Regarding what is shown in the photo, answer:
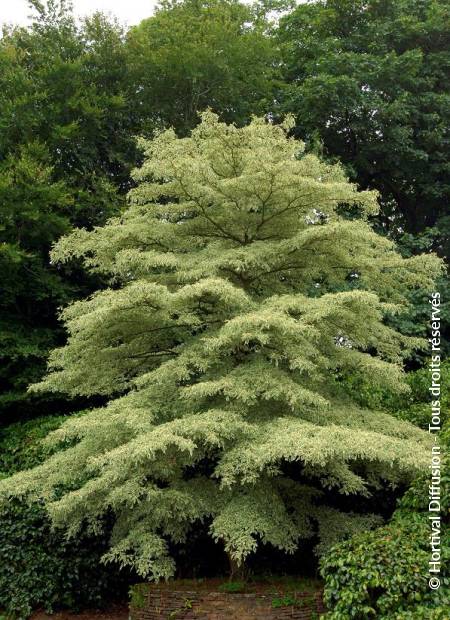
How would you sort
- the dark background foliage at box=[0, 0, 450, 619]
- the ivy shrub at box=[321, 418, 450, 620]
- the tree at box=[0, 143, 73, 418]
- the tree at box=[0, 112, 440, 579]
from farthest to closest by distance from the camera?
the dark background foliage at box=[0, 0, 450, 619], the tree at box=[0, 143, 73, 418], the tree at box=[0, 112, 440, 579], the ivy shrub at box=[321, 418, 450, 620]

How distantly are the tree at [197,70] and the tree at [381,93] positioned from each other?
0.93 metres

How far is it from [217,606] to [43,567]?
2.68 metres

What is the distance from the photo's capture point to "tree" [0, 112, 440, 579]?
554 cm

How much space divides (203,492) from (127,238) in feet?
10.1

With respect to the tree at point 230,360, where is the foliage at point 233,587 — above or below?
below

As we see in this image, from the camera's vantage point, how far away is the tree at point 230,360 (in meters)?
5.54

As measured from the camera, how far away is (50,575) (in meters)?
7.55

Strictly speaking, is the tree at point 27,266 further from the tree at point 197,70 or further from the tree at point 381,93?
the tree at point 381,93

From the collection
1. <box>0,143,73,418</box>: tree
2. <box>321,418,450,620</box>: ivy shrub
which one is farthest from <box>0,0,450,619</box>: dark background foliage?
<box>321,418,450,620</box>: ivy shrub

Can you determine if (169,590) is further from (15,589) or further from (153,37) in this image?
(153,37)

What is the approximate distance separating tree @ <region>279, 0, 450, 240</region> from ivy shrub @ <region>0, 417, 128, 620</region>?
9.03 m

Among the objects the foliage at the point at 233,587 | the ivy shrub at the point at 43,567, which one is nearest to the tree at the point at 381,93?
the foliage at the point at 233,587

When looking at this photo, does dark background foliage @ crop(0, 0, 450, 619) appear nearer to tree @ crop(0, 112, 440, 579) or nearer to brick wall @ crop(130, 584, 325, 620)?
tree @ crop(0, 112, 440, 579)

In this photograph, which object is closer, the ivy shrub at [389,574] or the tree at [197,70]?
the ivy shrub at [389,574]
